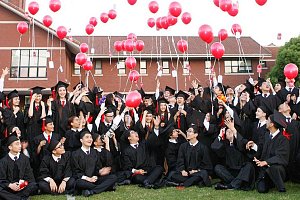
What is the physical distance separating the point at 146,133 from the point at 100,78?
18.1 meters

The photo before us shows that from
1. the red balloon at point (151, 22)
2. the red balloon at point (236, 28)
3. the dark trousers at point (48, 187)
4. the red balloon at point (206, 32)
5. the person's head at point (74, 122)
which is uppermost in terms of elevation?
the red balloon at point (151, 22)

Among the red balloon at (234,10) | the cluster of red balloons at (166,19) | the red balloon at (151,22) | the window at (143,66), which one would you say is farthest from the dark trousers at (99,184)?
the window at (143,66)

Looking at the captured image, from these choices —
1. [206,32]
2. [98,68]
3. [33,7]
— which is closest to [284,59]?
[98,68]

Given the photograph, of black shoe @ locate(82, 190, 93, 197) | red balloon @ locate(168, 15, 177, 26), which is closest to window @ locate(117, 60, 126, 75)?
red balloon @ locate(168, 15, 177, 26)

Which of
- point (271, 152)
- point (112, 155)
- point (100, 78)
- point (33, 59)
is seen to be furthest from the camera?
point (100, 78)

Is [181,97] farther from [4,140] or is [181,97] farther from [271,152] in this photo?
[4,140]

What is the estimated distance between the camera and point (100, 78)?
26766 millimetres

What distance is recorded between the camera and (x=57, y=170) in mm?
7734

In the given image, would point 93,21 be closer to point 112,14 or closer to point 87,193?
point 112,14

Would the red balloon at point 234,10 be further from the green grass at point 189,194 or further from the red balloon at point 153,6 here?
the green grass at point 189,194

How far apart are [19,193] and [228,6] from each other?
256 inches

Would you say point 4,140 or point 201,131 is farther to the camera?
point 201,131

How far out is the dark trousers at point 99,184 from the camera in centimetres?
737

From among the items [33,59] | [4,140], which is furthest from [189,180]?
[33,59]
